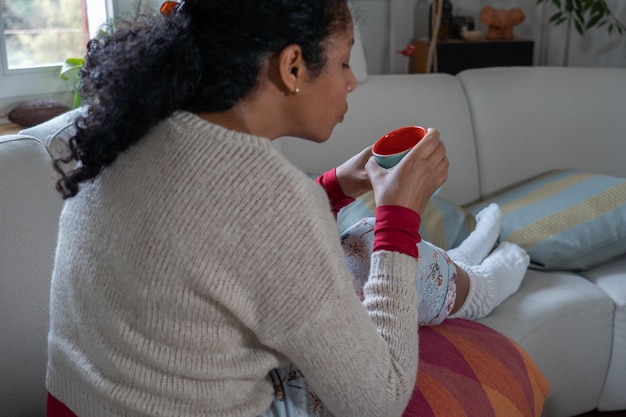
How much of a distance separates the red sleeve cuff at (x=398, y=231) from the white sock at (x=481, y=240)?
0.84 meters

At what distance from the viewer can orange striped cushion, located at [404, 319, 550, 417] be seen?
133 centimetres

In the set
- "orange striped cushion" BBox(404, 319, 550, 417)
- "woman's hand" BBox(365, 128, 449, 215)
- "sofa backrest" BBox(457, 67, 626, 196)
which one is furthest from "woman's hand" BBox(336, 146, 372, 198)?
"sofa backrest" BBox(457, 67, 626, 196)

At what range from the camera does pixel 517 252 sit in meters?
1.96

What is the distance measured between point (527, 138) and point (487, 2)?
135 centimetres

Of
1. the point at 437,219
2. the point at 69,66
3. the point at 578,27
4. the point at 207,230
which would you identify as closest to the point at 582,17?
the point at 578,27

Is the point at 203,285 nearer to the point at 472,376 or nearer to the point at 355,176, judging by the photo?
the point at 355,176

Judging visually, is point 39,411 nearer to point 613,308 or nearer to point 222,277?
point 222,277

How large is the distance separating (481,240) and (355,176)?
2.42 ft

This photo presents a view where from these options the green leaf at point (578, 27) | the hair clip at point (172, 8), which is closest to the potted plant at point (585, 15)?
the green leaf at point (578, 27)

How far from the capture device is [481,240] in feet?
6.54

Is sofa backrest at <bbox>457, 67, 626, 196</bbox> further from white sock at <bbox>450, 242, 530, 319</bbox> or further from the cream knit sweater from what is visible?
the cream knit sweater

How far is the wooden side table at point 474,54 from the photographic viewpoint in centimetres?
327

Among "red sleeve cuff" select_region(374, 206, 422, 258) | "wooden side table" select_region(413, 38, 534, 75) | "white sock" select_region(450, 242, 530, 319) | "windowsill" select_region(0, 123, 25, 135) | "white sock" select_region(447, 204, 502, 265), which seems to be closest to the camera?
"red sleeve cuff" select_region(374, 206, 422, 258)

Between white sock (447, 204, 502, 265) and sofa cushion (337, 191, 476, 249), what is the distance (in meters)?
0.04
